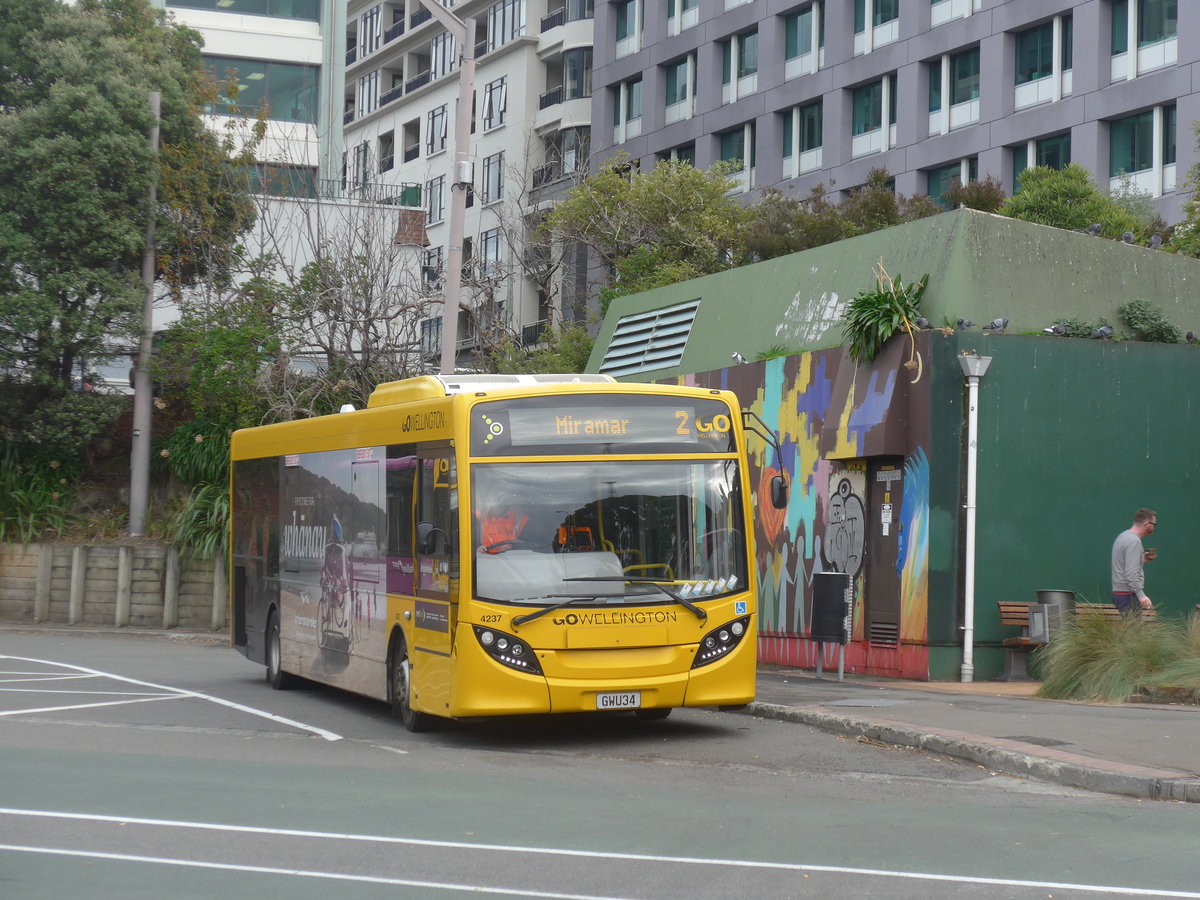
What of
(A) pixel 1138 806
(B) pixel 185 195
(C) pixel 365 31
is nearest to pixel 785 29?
(B) pixel 185 195

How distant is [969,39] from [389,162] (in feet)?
108

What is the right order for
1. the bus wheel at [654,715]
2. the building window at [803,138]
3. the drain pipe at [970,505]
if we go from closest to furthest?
the bus wheel at [654,715] < the drain pipe at [970,505] < the building window at [803,138]

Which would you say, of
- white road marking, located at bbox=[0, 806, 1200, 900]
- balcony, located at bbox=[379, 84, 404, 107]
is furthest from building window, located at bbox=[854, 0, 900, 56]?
white road marking, located at bbox=[0, 806, 1200, 900]

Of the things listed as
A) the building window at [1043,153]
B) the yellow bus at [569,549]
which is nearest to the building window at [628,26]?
the building window at [1043,153]

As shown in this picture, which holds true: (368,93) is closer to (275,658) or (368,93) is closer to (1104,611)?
(275,658)

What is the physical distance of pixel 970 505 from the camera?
17.6 meters

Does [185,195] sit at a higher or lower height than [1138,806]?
higher

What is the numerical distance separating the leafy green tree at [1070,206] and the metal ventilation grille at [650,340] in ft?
29.8

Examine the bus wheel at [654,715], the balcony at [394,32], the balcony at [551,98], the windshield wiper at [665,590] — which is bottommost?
the bus wheel at [654,715]

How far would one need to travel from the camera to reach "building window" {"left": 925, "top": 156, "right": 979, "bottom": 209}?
43969mm

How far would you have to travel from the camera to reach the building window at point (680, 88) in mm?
54438

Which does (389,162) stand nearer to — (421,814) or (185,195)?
(185,195)

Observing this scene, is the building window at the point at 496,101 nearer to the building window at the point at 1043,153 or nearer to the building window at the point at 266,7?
the building window at the point at 266,7

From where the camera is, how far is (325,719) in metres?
14.9
